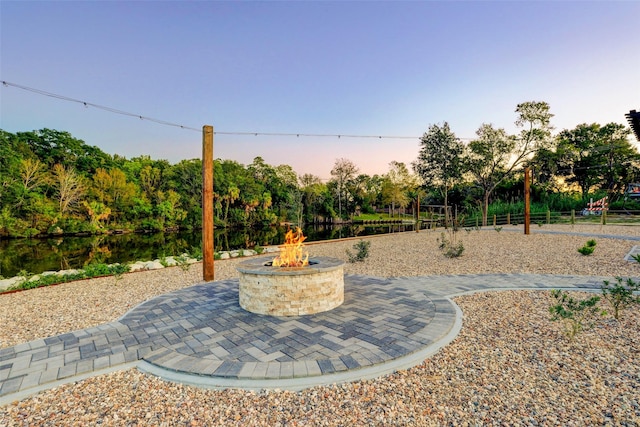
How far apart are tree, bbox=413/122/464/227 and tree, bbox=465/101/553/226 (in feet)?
3.40

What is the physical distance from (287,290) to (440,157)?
1039 inches

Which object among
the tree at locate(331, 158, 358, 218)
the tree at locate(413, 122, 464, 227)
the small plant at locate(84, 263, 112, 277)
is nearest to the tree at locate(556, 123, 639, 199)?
the tree at locate(413, 122, 464, 227)

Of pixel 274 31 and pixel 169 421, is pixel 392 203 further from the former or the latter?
pixel 169 421

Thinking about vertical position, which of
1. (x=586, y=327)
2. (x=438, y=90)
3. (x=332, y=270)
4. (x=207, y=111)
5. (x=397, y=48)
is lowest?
(x=586, y=327)

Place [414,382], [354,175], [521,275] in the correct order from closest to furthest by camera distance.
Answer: [414,382]
[521,275]
[354,175]

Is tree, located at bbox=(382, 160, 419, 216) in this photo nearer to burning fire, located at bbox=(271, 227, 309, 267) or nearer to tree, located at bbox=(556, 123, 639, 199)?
tree, located at bbox=(556, 123, 639, 199)

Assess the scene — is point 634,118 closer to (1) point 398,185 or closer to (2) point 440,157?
(2) point 440,157

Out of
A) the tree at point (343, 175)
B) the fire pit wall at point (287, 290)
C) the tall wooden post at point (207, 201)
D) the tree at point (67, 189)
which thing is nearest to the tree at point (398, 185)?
the tree at point (343, 175)

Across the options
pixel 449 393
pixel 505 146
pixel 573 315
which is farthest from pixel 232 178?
pixel 449 393

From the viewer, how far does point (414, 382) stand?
103 inches

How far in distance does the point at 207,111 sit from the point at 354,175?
3823cm

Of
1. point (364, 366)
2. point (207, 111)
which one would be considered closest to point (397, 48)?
point (207, 111)

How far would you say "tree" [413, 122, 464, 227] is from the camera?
86.3ft

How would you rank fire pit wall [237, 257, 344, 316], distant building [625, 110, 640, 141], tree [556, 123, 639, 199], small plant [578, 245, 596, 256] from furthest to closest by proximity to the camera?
tree [556, 123, 639, 199] → small plant [578, 245, 596, 256] → fire pit wall [237, 257, 344, 316] → distant building [625, 110, 640, 141]
